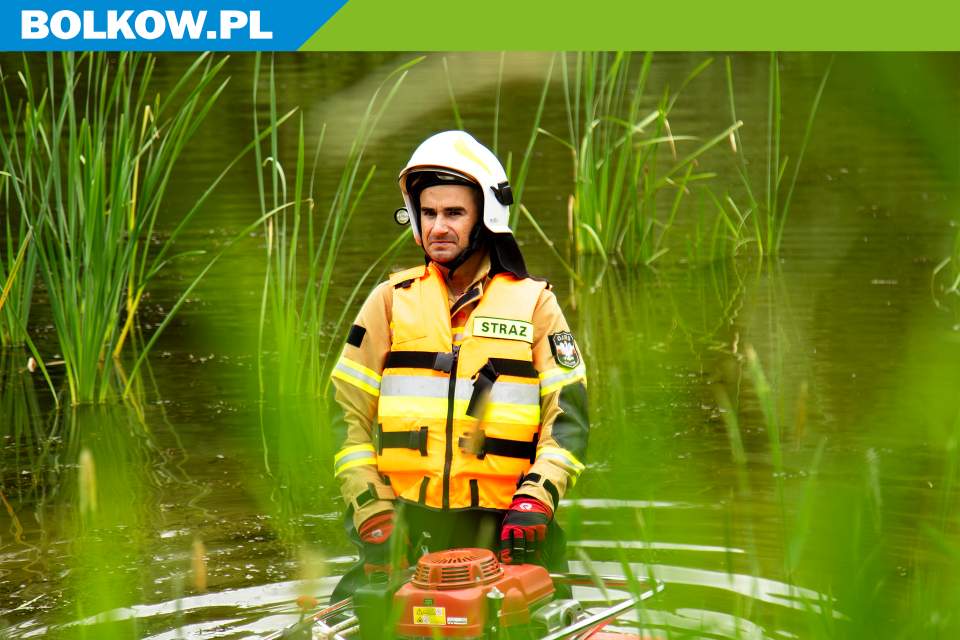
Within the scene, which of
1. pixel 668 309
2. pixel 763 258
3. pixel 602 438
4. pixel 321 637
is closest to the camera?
pixel 321 637

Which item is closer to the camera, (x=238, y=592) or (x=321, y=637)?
(x=321, y=637)

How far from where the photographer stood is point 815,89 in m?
15.8

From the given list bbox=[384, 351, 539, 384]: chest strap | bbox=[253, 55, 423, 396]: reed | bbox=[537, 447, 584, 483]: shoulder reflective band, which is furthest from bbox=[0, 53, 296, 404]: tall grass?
bbox=[537, 447, 584, 483]: shoulder reflective band

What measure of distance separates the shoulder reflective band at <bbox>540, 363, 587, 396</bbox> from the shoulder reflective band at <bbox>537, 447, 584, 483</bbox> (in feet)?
0.48

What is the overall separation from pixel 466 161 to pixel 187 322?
6.30 m

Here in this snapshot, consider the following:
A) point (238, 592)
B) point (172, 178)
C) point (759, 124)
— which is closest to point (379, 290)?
point (238, 592)

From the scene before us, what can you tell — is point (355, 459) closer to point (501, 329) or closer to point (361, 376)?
point (361, 376)

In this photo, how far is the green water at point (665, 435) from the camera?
69.9 inches

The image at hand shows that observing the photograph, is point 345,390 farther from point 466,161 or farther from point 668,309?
point 668,309

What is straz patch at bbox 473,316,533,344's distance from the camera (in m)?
3.62

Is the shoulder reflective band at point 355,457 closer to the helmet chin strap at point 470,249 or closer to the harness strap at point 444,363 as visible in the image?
the harness strap at point 444,363

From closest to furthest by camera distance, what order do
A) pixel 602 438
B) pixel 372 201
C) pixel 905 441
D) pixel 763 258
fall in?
pixel 905 441
pixel 602 438
pixel 763 258
pixel 372 201

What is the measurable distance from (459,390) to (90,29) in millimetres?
3917

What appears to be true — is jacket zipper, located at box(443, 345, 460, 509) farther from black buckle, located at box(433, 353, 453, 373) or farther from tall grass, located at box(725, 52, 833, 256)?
tall grass, located at box(725, 52, 833, 256)
